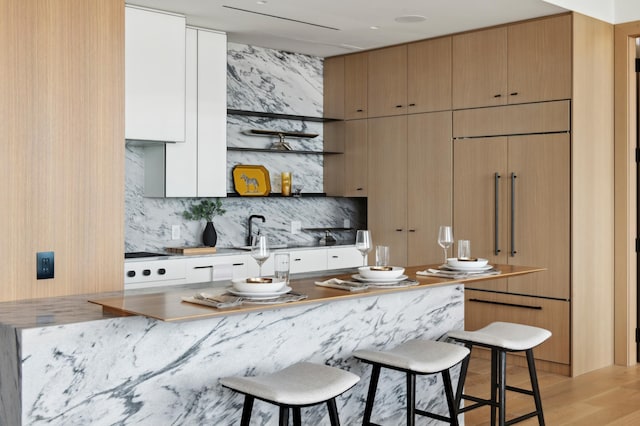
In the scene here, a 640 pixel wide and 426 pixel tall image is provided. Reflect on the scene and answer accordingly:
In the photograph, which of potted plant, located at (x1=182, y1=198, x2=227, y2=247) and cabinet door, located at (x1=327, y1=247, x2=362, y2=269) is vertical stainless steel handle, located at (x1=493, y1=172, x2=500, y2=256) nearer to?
cabinet door, located at (x1=327, y1=247, x2=362, y2=269)

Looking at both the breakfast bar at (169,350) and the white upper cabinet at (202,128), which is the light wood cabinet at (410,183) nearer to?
the white upper cabinet at (202,128)

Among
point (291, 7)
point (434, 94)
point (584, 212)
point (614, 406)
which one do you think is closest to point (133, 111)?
point (291, 7)

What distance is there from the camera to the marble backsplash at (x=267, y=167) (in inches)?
229

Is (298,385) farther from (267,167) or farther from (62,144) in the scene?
(267,167)

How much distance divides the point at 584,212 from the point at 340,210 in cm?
247

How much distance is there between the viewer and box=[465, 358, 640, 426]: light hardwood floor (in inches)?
171

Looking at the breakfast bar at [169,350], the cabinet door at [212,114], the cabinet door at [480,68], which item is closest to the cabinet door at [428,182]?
the cabinet door at [480,68]

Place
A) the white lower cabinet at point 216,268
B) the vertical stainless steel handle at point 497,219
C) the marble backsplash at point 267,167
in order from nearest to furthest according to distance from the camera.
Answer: the white lower cabinet at point 216,268 → the vertical stainless steel handle at point 497,219 → the marble backsplash at point 267,167

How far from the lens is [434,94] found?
239 inches

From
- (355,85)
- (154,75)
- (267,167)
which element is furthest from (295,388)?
(355,85)

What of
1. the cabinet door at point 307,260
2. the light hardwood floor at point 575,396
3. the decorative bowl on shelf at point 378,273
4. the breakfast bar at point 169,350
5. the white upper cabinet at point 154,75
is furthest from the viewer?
→ the cabinet door at point 307,260

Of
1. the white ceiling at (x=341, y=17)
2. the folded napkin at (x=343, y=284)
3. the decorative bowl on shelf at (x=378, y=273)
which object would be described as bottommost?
the folded napkin at (x=343, y=284)

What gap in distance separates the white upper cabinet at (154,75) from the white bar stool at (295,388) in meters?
2.78

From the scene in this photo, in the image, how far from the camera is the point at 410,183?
628cm
